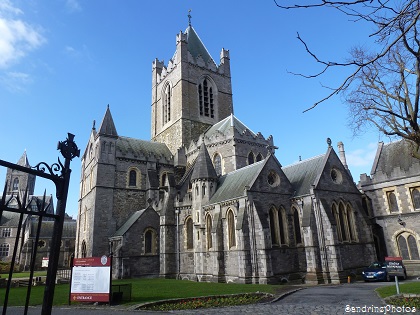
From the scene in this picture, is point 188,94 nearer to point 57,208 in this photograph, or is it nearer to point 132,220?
point 132,220

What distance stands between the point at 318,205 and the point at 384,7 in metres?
19.2

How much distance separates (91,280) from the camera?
1370cm

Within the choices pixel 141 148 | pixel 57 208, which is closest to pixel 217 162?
pixel 141 148

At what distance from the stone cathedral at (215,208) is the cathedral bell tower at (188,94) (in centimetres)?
26

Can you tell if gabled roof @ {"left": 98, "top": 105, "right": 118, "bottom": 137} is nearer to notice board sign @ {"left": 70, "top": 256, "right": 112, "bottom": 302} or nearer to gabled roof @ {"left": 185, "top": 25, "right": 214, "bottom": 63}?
gabled roof @ {"left": 185, "top": 25, "right": 214, "bottom": 63}

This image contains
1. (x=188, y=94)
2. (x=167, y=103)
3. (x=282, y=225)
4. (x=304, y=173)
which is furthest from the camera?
(x=167, y=103)

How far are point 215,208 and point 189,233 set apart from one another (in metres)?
4.37

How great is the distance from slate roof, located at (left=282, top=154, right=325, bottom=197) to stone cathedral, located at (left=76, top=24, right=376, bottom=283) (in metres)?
0.11

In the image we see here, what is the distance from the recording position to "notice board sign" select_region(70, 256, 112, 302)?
43.9ft

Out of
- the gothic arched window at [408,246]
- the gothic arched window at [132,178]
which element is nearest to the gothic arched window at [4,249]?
the gothic arched window at [132,178]

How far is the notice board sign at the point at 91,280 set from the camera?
13381mm

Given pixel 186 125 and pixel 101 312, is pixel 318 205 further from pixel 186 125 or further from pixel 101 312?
pixel 186 125

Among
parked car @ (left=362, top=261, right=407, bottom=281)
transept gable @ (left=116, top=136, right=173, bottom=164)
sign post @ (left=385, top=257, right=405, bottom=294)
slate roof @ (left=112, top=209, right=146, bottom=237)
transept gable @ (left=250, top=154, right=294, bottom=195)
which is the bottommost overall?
parked car @ (left=362, top=261, right=407, bottom=281)

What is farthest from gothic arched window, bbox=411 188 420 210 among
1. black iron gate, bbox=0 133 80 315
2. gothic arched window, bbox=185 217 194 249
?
black iron gate, bbox=0 133 80 315
